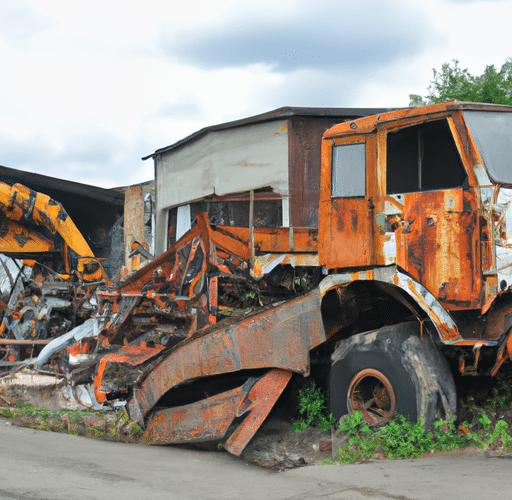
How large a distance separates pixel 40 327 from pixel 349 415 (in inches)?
252

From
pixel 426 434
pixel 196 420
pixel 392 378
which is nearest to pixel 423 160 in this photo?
pixel 392 378

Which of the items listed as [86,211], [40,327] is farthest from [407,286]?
[86,211]

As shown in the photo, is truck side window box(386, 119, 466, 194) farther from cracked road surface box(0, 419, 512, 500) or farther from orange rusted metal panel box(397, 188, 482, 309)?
cracked road surface box(0, 419, 512, 500)

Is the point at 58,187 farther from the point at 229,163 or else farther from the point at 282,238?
the point at 282,238

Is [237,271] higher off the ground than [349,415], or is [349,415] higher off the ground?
[237,271]

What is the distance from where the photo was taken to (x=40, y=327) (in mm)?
10672

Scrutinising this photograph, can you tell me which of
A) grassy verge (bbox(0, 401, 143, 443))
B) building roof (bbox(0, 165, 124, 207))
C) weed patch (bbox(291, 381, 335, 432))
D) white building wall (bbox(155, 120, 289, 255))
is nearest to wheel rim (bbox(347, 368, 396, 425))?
weed patch (bbox(291, 381, 335, 432))

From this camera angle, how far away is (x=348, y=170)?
20.2 ft

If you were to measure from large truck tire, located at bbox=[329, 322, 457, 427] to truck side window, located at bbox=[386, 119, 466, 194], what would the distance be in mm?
1176

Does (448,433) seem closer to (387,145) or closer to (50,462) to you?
(387,145)

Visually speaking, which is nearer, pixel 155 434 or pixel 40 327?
pixel 155 434

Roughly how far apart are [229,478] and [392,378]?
1517 mm

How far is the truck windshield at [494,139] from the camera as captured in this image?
5.28 meters

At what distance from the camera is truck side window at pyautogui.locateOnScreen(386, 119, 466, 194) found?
5.45m
